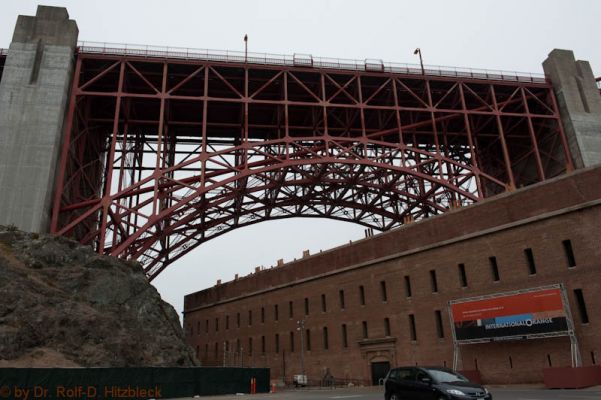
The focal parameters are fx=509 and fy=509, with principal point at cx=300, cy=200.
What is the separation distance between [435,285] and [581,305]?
31.1ft

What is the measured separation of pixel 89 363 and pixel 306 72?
28.7 m

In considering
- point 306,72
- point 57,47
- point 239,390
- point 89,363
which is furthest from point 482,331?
point 57,47

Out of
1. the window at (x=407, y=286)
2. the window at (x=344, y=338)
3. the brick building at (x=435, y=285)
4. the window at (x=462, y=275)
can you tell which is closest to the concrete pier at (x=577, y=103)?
the brick building at (x=435, y=285)

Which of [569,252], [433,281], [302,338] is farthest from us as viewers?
[302,338]

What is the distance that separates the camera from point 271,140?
4141 cm

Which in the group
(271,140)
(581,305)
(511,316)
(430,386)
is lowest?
(430,386)

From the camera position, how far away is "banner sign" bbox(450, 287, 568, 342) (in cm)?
2817

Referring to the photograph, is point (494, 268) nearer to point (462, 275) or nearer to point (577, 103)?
point (462, 275)

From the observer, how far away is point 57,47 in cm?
4006

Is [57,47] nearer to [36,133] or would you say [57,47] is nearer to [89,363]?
[36,133]

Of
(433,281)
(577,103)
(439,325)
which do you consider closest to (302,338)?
(439,325)

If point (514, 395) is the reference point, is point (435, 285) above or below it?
above

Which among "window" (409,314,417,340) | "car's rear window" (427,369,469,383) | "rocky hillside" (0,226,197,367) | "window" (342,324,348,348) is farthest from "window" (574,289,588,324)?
"rocky hillside" (0,226,197,367)

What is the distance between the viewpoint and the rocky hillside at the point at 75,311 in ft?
87.4
